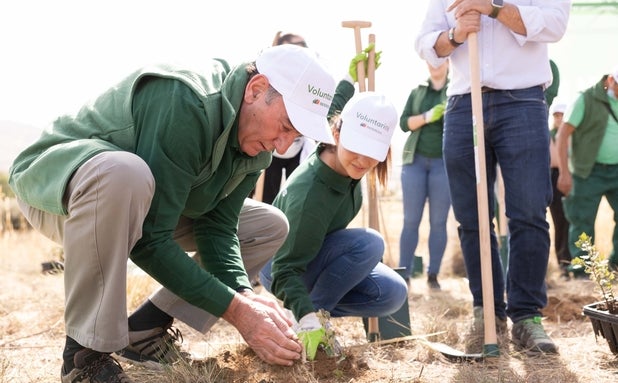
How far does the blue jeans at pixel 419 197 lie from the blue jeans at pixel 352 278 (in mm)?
2090

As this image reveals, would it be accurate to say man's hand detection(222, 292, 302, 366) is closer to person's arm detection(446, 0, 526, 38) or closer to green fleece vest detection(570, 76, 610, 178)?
person's arm detection(446, 0, 526, 38)

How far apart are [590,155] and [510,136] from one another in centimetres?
309

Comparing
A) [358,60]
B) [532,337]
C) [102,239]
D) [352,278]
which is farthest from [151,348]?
[358,60]

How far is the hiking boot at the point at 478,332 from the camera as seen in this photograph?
3330 millimetres

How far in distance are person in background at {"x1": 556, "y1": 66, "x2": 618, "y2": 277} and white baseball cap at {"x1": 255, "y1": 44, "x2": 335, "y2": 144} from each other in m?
4.15

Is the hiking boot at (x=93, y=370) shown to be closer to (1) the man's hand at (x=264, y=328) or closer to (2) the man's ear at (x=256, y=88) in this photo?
(1) the man's hand at (x=264, y=328)

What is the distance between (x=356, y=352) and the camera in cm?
287

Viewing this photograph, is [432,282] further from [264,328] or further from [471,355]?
[264,328]

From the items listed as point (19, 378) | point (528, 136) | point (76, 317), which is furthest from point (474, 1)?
point (19, 378)

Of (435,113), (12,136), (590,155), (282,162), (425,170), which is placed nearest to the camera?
(282,162)

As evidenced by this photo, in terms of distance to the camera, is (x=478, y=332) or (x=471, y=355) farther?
(x=478, y=332)

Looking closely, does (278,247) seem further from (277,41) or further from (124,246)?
(277,41)

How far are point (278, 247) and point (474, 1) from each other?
1.38 m

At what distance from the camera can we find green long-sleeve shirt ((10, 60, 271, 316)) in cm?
226
